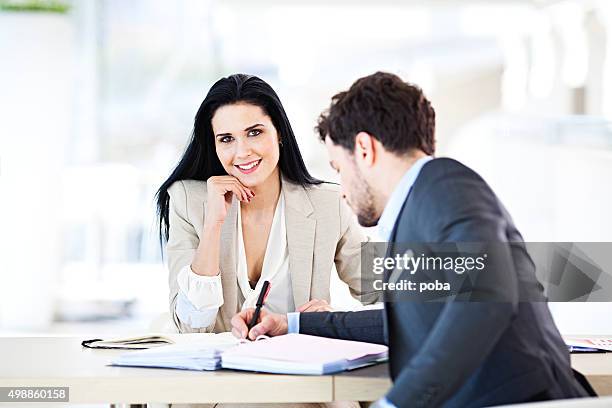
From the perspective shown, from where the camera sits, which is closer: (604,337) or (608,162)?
(604,337)

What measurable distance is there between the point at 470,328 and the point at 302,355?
20.0 inches

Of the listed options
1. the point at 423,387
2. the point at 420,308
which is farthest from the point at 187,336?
the point at 423,387

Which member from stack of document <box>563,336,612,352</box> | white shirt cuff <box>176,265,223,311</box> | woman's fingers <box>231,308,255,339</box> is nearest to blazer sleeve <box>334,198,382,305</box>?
white shirt cuff <box>176,265,223,311</box>

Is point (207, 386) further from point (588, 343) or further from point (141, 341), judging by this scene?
point (588, 343)

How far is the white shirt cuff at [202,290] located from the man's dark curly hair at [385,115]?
29.0 inches

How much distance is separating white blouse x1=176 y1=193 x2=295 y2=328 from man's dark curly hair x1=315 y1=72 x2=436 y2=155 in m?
0.75

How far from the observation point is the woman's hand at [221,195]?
9.00ft

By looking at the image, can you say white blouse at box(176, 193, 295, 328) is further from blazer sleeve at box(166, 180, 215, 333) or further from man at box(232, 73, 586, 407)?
man at box(232, 73, 586, 407)

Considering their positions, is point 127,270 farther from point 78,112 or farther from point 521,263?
point 521,263

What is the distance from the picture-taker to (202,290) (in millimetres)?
2658

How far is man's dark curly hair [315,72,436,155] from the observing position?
2023 millimetres

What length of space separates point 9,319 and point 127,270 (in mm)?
1778

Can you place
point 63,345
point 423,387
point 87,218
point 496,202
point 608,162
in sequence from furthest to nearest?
point 87,218 < point 608,162 < point 63,345 < point 496,202 < point 423,387

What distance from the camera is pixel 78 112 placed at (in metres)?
8.16
